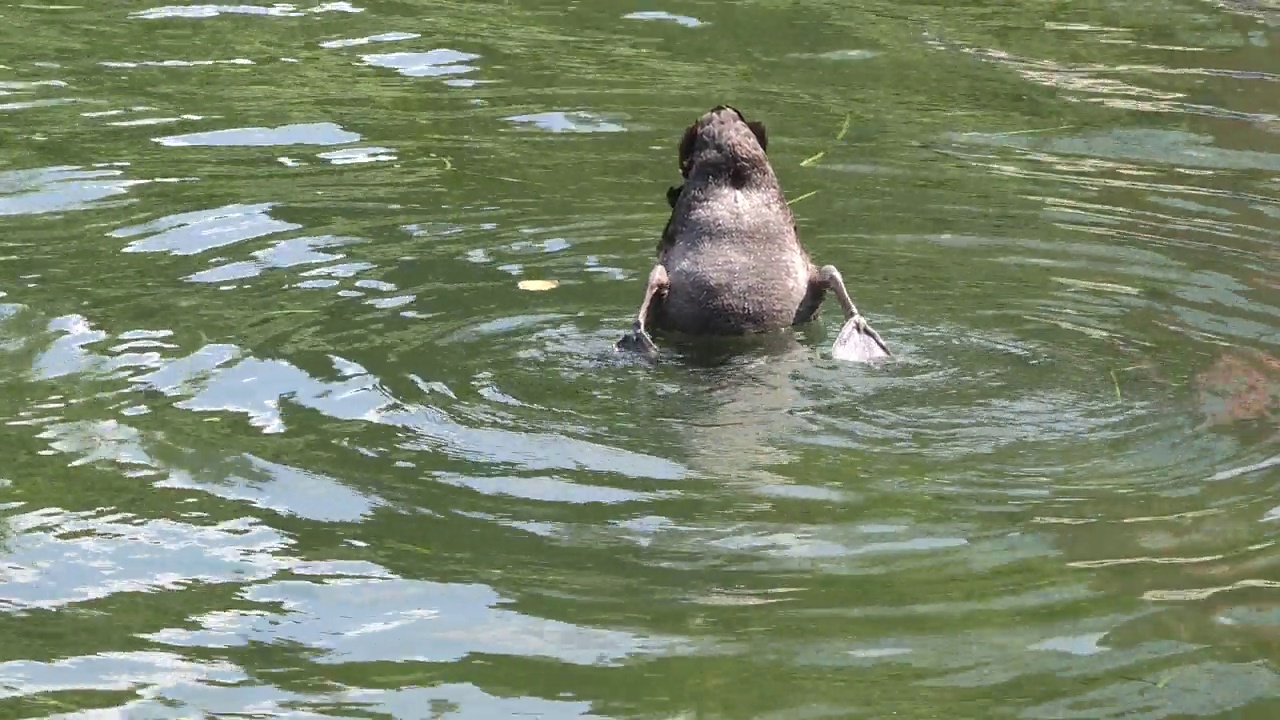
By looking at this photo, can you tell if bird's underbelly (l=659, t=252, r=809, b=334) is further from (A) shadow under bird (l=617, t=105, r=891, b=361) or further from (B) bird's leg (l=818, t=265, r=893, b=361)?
(B) bird's leg (l=818, t=265, r=893, b=361)

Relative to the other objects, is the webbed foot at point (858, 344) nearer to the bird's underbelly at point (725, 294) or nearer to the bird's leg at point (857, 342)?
the bird's leg at point (857, 342)

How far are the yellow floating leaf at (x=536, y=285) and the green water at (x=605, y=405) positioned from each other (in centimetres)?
6

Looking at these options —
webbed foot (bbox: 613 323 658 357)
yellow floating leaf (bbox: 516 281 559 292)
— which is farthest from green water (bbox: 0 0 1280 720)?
webbed foot (bbox: 613 323 658 357)

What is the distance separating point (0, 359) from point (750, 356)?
3086 millimetres

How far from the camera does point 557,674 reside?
17.7 feet

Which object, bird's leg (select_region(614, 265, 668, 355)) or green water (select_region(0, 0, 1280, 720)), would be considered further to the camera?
bird's leg (select_region(614, 265, 668, 355))

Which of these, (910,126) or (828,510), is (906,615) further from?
(910,126)

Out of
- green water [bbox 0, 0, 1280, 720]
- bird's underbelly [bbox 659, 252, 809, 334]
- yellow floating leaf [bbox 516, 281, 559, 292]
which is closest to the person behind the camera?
green water [bbox 0, 0, 1280, 720]

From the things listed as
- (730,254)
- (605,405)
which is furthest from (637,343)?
(730,254)

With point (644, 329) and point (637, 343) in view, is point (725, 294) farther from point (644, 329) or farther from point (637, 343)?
point (637, 343)

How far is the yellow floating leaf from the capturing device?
351 inches

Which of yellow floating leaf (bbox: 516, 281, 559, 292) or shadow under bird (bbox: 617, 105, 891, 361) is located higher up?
shadow under bird (bbox: 617, 105, 891, 361)

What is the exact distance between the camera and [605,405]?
7371 millimetres

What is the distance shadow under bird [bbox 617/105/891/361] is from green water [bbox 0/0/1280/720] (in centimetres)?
25
